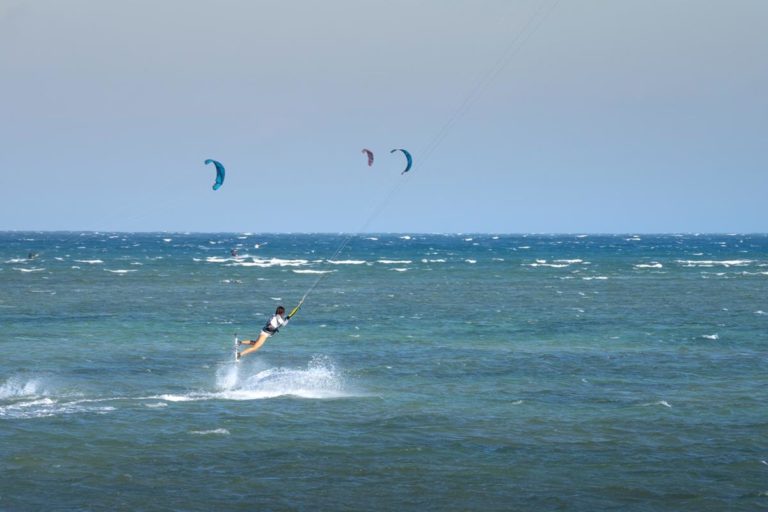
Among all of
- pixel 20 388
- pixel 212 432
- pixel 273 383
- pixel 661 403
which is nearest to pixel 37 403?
pixel 20 388

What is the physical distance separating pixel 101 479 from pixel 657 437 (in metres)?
14.9

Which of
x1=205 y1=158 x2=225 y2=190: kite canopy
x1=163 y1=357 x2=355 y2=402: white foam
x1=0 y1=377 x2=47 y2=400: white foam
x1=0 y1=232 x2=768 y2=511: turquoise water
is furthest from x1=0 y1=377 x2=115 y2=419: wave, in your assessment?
x1=205 y1=158 x2=225 y2=190: kite canopy

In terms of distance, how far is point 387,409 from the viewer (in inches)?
1220

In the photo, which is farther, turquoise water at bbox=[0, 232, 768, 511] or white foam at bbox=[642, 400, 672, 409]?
white foam at bbox=[642, 400, 672, 409]

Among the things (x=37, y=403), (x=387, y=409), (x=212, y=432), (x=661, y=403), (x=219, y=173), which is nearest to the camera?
(x=212, y=432)

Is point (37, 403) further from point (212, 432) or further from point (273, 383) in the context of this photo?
point (273, 383)

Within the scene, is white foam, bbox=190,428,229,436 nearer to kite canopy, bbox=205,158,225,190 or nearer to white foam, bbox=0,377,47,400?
white foam, bbox=0,377,47,400

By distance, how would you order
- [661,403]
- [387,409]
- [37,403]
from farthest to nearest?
[661,403], [37,403], [387,409]

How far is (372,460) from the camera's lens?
2509cm

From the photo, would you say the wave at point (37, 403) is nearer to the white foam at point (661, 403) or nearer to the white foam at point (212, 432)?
the white foam at point (212, 432)

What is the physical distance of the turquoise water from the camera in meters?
22.8

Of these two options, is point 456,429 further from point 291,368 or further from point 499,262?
point 499,262

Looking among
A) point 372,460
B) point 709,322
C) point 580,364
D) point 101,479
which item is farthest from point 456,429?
point 709,322

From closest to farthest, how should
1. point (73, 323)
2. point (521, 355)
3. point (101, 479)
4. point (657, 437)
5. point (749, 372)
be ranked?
point (101, 479) → point (657, 437) → point (749, 372) → point (521, 355) → point (73, 323)
